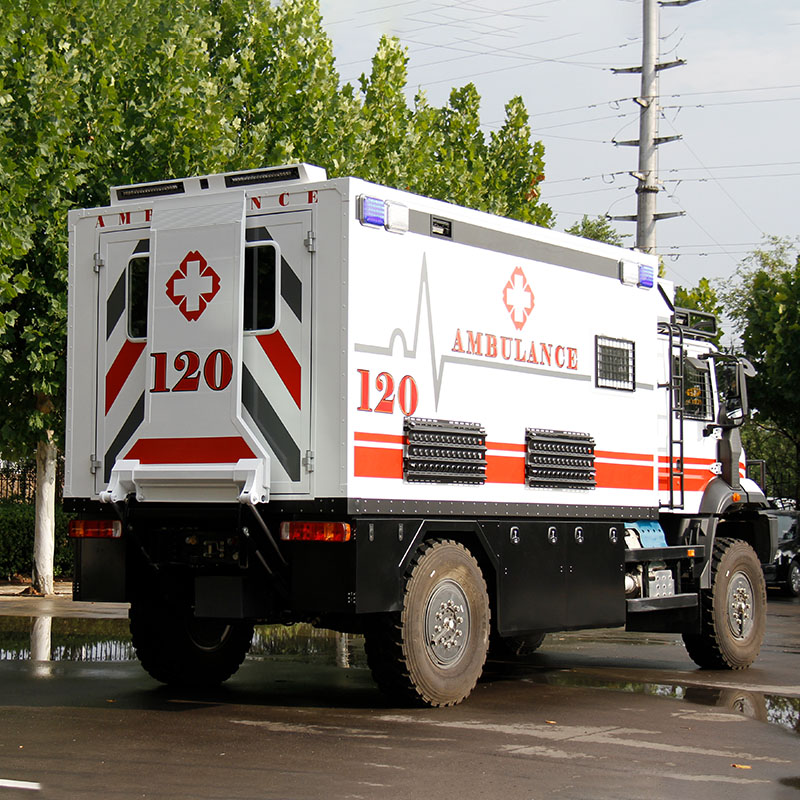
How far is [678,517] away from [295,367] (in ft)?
16.7

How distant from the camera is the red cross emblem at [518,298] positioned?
11258mm

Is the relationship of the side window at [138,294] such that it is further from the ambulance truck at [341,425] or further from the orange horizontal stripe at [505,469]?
the orange horizontal stripe at [505,469]

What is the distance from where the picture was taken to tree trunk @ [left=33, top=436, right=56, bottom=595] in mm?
20578

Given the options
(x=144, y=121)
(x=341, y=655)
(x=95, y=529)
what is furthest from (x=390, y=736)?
(x=144, y=121)

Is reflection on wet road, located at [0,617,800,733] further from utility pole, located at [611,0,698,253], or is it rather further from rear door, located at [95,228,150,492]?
utility pole, located at [611,0,698,253]

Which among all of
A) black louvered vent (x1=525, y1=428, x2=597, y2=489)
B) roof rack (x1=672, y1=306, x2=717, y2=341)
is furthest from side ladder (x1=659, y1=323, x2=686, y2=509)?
black louvered vent (x1=525, y1=428, x2=597, y2=489)

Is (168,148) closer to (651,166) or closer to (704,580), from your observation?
(704,580)

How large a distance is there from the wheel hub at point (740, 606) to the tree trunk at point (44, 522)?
10.7 meters

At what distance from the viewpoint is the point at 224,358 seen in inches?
400

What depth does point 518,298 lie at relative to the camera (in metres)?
11.4

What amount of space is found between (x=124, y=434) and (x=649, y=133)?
72.4 ft

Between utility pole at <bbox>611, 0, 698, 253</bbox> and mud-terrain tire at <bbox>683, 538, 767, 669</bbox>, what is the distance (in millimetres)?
15150

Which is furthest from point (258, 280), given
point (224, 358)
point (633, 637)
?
point (633, 637)

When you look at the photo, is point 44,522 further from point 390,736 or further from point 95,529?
point 390,736
